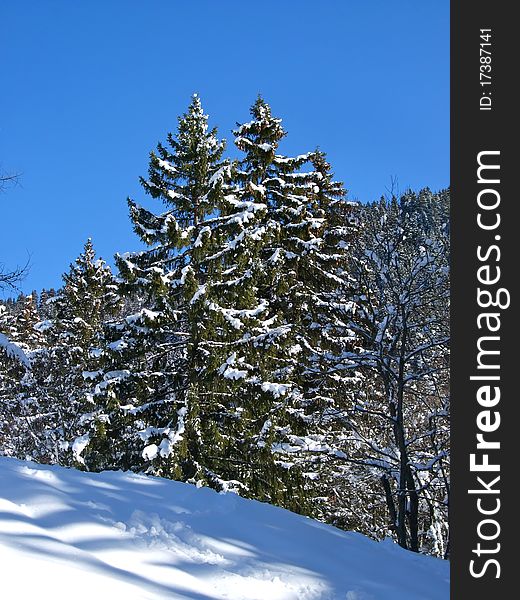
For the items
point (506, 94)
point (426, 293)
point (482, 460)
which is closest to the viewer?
point (482, 460)

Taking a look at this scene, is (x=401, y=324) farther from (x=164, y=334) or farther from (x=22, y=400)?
(x=22, y=400)

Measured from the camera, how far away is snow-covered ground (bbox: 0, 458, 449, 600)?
3.36 meters

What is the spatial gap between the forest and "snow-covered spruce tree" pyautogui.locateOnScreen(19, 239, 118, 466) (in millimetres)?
8165

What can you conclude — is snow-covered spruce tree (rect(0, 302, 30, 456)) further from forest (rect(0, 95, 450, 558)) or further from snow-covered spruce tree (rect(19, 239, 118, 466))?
forest (rect(0, 95, 450, 558))

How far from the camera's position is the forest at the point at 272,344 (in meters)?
11.9

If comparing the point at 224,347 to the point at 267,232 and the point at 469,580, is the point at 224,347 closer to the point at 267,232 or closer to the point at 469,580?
the point at 267,232

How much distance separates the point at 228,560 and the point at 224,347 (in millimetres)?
8873

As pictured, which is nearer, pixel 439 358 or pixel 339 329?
pixel 439 358

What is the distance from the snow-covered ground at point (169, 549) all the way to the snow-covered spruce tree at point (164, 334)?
19.4 ft

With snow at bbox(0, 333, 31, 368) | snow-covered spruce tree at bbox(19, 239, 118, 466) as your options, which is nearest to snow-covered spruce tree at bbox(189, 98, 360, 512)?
snow at bbox(0, 333, 31, 368)

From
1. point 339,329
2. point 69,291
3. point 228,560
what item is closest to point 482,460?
point 228,560

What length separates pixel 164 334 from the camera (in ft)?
46.1

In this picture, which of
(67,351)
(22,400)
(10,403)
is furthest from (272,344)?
(22,400)

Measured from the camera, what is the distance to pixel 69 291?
24531 mm
